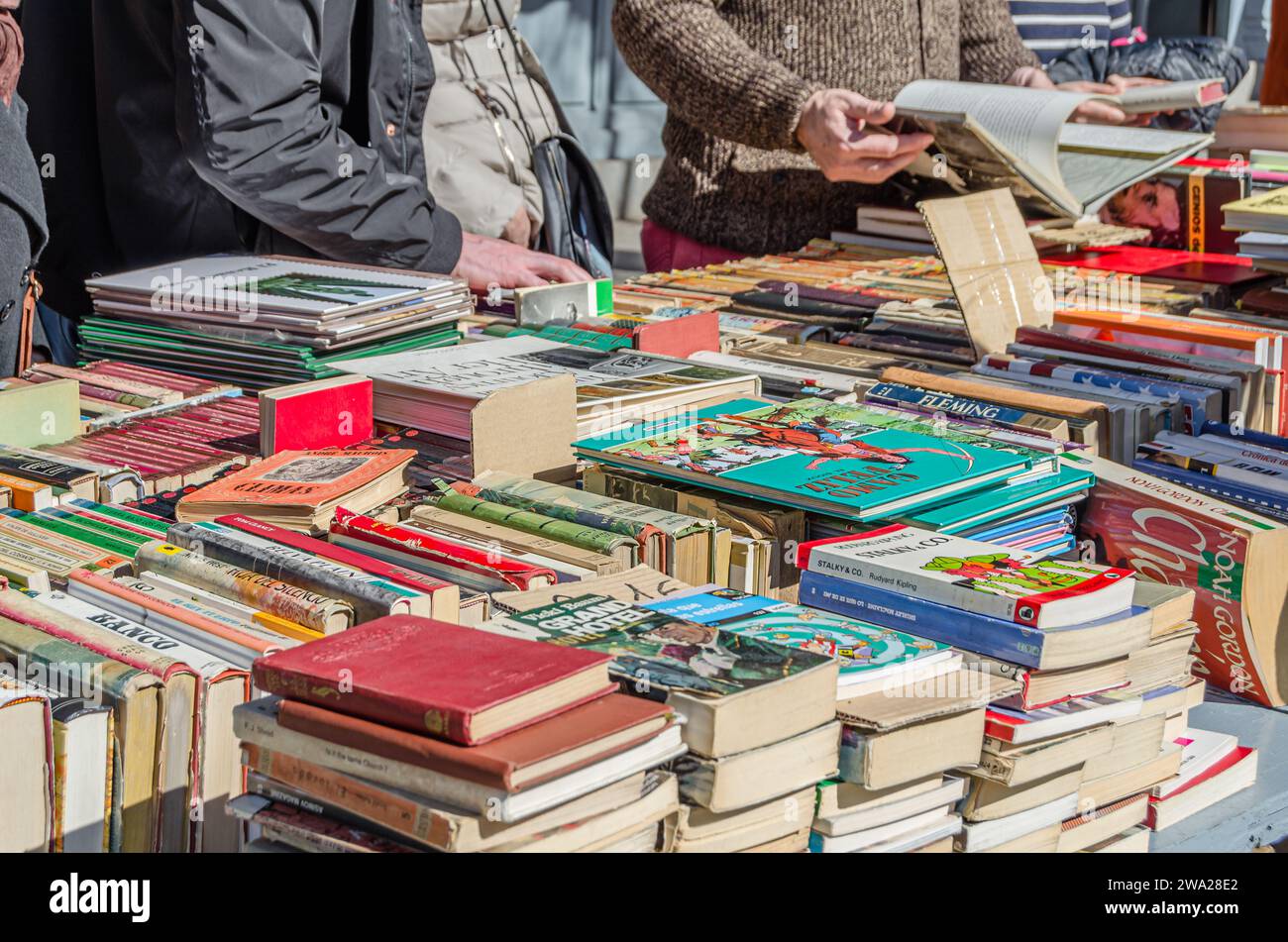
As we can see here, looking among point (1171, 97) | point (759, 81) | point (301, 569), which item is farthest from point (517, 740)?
point (1171, 97)

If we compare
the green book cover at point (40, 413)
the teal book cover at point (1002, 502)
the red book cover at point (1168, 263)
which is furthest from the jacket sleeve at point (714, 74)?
the green book cover at point (40, 413)

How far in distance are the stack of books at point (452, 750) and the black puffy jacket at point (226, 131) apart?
1.76 metres

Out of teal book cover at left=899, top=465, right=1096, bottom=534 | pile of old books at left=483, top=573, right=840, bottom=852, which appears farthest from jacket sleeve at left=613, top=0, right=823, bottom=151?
pile of old books at left=483, top=573, right=840, bottom=852

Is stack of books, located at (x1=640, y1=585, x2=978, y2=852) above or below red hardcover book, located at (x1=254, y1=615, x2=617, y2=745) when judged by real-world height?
below

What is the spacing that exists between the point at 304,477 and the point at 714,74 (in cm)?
199

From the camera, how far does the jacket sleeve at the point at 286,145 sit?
2.60 metres

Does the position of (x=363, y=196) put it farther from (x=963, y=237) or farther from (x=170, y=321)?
(x=963, y=237)

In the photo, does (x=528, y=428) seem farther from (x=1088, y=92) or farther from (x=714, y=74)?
(x=1088, y=92)

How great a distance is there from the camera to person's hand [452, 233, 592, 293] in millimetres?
3109

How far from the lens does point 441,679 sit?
42.6 inches

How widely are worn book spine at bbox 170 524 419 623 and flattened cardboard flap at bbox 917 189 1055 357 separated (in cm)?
142

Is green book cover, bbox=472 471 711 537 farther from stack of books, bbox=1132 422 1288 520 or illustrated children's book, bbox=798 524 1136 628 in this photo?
stack of books, bbox=1132 422 1288 520

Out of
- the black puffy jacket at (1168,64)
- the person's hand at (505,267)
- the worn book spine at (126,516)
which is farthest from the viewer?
the black puffy jacket at (1168,64)

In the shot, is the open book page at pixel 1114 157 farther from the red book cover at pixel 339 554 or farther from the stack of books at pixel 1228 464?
the red book cover at pixel 339 554
